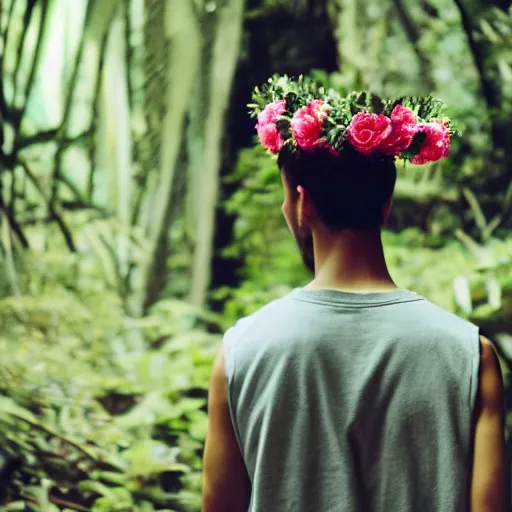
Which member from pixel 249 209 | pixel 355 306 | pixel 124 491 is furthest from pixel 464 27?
pixel 124 491

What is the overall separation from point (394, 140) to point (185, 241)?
1.30 metres

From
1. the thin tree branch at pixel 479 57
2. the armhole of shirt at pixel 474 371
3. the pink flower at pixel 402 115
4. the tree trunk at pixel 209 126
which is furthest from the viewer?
the tree trunk at pixel 209 126

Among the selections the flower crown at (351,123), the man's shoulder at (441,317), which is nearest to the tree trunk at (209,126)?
the flower crown at (351,123)

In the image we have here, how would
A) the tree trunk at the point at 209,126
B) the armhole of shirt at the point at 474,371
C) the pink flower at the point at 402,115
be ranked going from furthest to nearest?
the tree trunk at the point at 209,126
the pink flower at the point at 402,115
the armhole of shirt at the point at 474,371

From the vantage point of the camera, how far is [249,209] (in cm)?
219

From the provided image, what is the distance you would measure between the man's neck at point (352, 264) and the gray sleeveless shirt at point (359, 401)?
0.02 m

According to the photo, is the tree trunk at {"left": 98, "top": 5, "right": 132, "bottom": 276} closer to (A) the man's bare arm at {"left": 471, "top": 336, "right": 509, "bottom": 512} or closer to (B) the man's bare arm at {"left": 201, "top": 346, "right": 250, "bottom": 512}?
(B) the man's bare arm at {"left": 201, "top": 346, "right": 250, "bottom": 512}

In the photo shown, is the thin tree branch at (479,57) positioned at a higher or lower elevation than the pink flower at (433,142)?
higher

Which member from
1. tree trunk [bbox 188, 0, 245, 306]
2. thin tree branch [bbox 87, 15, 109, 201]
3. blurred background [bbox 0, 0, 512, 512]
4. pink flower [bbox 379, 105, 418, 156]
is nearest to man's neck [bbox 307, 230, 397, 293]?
pink flower [bbox 379, 105, 418, 156]

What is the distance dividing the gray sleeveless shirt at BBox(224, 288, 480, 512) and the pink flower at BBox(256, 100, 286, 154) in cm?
25

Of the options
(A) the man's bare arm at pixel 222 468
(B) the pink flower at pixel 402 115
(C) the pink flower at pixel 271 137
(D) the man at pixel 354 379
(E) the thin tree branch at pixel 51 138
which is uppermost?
(E) the thin tree branch at pixel 51 138

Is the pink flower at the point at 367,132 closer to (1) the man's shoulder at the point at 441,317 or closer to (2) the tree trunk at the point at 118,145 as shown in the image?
(1) the man's shoulder at the point at 441,317

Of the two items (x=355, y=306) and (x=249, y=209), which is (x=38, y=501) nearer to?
(x=249, y=209)

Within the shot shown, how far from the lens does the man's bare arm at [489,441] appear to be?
91 cm
